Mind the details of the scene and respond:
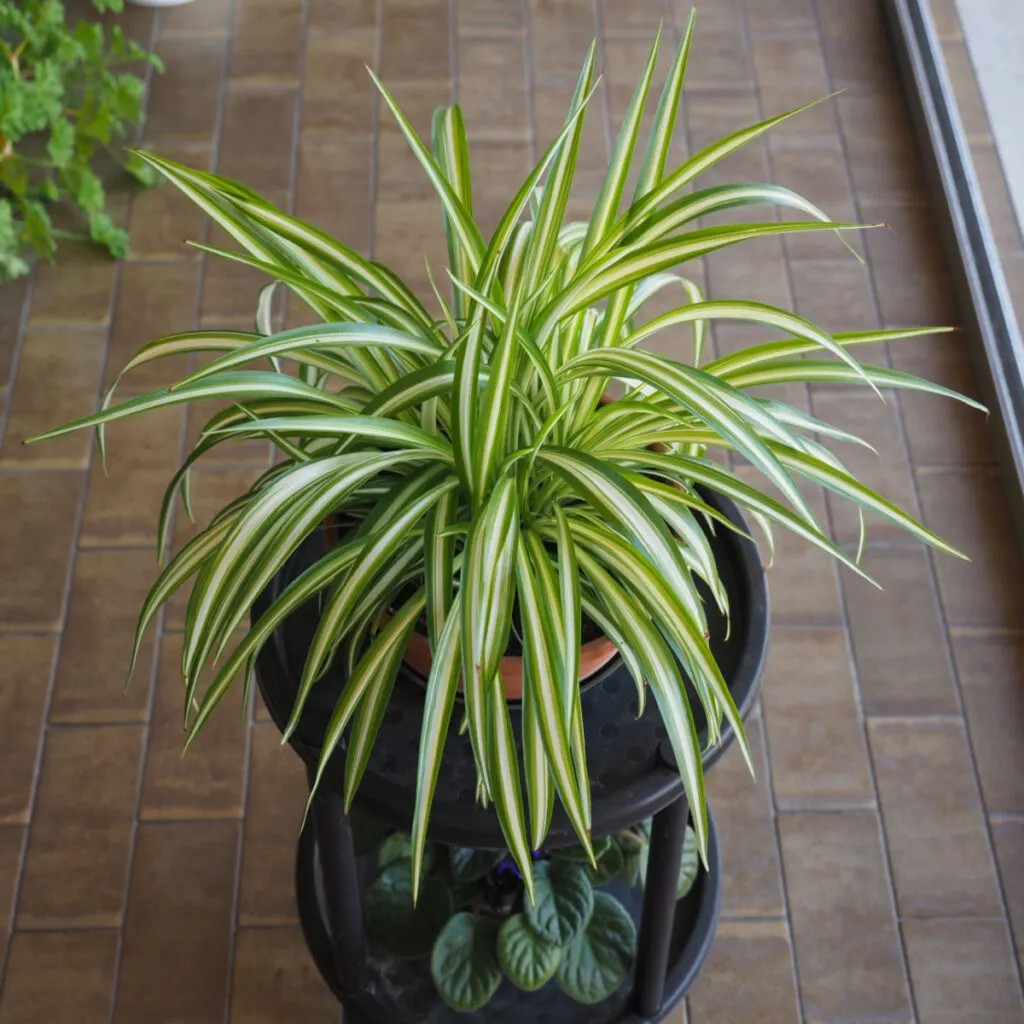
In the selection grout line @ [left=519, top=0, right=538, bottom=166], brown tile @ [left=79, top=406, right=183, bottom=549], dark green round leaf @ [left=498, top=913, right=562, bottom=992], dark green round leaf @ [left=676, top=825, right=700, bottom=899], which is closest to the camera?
dark green round leaf @ [left=498, top=913, right=562, bottom=992]

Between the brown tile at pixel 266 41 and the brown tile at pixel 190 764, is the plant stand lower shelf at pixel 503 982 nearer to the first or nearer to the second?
the brown tile at pixel 190 764

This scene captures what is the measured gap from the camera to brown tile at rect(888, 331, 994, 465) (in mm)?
2176

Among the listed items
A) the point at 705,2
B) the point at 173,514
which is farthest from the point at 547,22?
the point at 173,514

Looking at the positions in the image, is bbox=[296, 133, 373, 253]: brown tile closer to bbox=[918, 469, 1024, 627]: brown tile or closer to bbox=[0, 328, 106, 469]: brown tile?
bbox=[0, 328, 106, 469]: brown tile

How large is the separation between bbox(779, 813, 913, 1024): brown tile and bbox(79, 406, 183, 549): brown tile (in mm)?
1200

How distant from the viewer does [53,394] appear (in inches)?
87.2

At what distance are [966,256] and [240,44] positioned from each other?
5.42 feet

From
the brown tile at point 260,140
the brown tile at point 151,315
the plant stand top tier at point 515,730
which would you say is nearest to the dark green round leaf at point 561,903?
the plant stand top tier at point 515,730

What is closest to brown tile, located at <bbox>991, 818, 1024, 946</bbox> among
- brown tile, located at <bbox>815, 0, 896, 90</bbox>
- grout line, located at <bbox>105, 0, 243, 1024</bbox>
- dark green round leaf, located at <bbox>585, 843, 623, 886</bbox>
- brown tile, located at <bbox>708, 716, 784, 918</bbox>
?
brown tile, located at <bbox>708, 716, 784, 918</bbox>

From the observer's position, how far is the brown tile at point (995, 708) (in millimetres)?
1860

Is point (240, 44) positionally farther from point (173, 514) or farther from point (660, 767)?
point (660, 767)

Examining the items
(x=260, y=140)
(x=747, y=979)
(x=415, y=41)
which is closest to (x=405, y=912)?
(x=747, y=979)

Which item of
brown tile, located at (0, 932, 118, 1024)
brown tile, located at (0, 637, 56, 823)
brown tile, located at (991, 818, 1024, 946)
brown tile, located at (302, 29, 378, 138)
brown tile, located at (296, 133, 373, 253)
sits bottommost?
brown tile, located at (0, 932, 118, 1024)

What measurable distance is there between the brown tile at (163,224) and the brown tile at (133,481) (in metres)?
0.38
